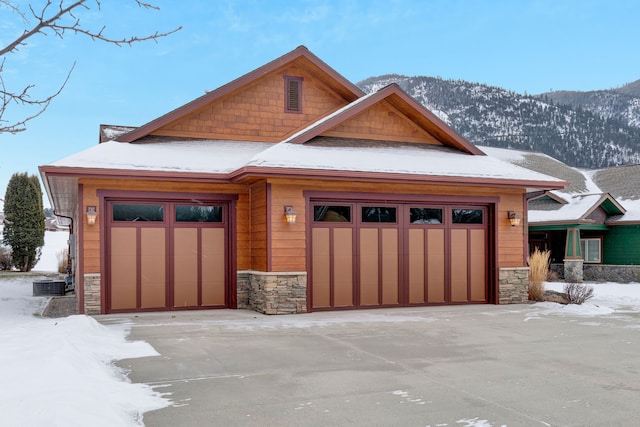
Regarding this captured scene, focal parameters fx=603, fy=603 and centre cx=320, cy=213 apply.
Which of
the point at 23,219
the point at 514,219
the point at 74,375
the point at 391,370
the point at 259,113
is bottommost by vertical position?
the point at 391,370

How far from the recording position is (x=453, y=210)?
13.6 meters

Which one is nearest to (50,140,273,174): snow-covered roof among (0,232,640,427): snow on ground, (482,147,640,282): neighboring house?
(0,232,640,427): snow on ground

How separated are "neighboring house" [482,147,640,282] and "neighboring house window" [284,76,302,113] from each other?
12.5 m

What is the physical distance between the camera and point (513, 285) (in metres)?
13.9

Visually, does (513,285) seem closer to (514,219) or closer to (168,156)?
(514,219)

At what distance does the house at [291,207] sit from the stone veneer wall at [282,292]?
2 cm

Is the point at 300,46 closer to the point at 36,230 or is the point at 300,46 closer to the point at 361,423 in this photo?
the point at 361,423

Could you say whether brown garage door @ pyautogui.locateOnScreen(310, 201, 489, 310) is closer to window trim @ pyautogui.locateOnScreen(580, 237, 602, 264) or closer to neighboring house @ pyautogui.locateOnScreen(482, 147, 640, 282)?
neighboring house @ pyautogui.locateOnScreen(482, 147, 640, 282)

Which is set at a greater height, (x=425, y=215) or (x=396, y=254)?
(x=425, y=215)

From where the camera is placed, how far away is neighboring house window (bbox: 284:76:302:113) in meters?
14.7

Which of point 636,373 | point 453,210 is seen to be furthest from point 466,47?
point 636,373

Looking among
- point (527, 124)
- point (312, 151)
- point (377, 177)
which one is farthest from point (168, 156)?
point (527, 124)

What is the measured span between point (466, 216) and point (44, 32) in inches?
430

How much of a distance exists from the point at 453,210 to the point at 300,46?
5.32 m
